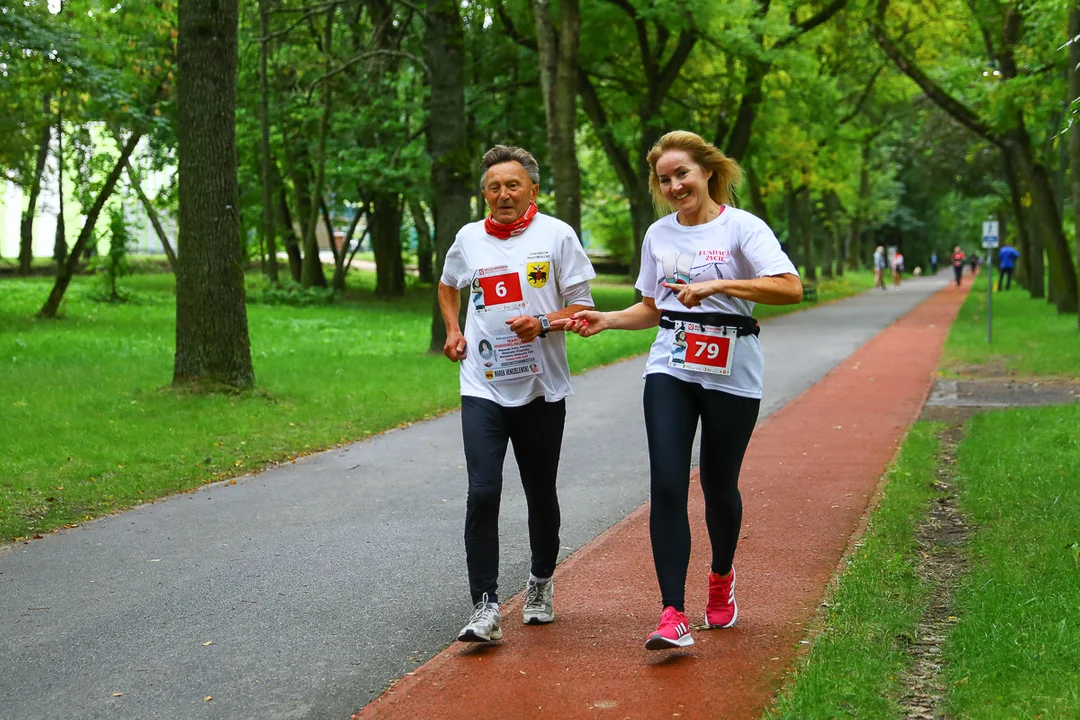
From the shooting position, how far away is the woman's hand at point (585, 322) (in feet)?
16.5

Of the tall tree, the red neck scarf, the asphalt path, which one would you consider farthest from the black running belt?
the tall tree

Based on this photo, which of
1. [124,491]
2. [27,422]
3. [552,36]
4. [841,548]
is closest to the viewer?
[841,548]

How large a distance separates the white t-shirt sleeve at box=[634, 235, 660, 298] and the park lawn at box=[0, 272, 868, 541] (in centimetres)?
427

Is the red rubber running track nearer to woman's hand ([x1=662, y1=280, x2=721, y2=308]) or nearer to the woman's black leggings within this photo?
the woman's black leggings

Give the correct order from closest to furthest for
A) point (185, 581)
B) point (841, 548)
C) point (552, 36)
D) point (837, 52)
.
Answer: point (185, 581) < point (841, 548) < point (552, 36) < point (837, 52)

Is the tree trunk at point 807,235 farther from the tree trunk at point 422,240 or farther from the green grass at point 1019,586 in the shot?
the green grass at point 1019,586

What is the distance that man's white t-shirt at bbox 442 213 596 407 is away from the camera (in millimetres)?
5148

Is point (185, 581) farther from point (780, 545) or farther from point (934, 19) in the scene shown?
point (934, 19)

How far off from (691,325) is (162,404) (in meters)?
8.44

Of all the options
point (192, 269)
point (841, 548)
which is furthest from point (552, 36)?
point (841, 548)

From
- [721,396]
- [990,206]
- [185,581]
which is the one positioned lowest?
[185,581]

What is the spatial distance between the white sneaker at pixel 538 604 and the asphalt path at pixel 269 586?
33 cm

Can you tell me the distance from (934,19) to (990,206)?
31.0m

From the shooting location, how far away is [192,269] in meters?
12.8
